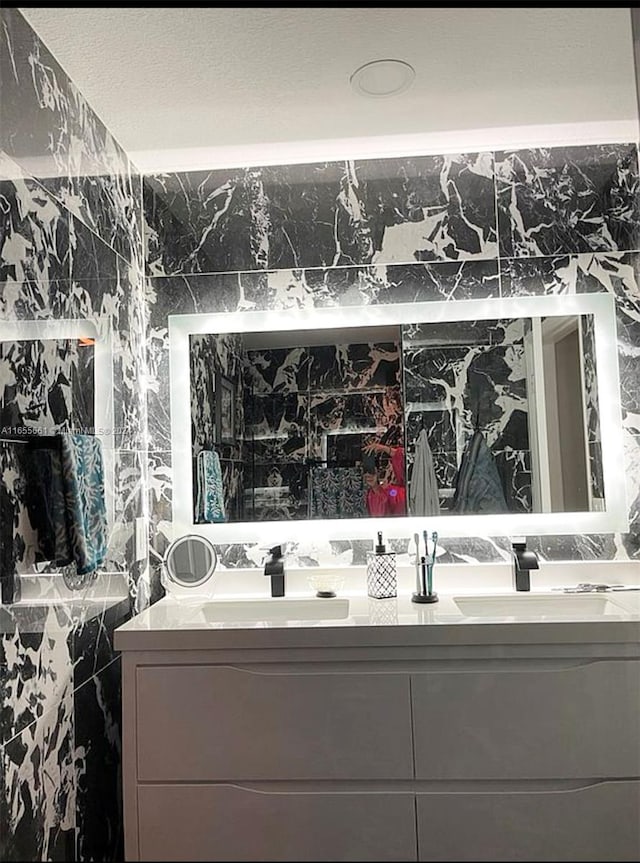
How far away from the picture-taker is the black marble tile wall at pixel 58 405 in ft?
4.67

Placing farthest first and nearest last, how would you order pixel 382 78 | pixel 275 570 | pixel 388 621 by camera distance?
1. pixel 275 570
2. pixel 382 78
3. pixel 388 621

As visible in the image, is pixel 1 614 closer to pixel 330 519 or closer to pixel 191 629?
pixel 191 629

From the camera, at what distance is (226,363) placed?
235 cm

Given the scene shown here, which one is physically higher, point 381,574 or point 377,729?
point 381,574

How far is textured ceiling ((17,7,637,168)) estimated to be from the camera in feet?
4.48

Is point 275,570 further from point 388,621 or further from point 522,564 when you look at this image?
point 522,564

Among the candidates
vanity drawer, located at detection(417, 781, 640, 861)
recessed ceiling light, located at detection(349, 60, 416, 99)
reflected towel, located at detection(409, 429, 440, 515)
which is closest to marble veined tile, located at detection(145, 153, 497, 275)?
recessed ceiling light, located at detection(349, 60, 416, 99)

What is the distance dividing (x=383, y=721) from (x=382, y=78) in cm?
153

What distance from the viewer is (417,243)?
233 centimetres

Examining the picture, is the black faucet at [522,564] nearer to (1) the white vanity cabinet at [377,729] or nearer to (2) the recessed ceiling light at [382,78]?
(1) the white vanity cabinet at [377,729]

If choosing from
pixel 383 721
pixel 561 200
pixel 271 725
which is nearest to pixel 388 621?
pixel 383 721

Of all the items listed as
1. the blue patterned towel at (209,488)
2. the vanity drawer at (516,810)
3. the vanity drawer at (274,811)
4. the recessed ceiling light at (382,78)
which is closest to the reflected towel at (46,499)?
the vanity drawer at (274,811)

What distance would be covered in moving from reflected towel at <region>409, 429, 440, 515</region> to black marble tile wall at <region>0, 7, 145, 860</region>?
0.84m

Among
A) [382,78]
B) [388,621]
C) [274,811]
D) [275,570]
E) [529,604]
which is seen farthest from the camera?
[275,570]
